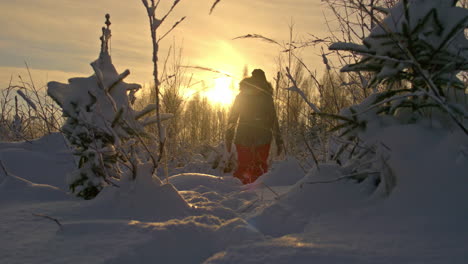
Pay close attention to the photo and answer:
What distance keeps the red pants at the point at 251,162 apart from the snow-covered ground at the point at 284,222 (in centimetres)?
331

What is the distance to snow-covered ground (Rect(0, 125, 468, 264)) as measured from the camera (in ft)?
3.55

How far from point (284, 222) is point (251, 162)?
3812 mm

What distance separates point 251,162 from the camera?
537 centimetres

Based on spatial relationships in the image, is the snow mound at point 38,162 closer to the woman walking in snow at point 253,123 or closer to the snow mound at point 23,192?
the snow mound at point 23,192

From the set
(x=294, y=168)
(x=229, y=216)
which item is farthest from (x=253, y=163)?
(x=229, y=216)

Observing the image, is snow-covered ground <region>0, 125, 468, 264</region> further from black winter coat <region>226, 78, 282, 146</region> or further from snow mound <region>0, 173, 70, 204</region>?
black winter coat <region>226, 78, 282, 146</region>

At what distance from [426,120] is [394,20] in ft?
1.67

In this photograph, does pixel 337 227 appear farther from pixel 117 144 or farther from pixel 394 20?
pixel 117 144

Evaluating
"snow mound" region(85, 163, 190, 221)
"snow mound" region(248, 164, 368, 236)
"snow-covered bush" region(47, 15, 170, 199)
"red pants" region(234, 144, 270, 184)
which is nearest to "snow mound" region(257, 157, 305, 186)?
"snow mound" region(248, 164, 368, 236)

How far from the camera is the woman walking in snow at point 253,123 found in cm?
531

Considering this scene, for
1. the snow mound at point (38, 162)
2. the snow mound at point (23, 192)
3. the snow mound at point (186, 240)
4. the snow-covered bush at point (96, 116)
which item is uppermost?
the snow-covered bush at point (96, 116)

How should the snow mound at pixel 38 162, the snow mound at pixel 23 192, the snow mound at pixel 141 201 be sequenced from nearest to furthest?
the snow mound at pixel 141 201
the snow mound at pixel 23 192
the snow mound at pixel 38 162

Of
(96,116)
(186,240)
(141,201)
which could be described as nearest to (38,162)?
(96,116)

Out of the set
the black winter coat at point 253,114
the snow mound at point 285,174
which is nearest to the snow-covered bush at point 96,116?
the snow mound at point 285,174
